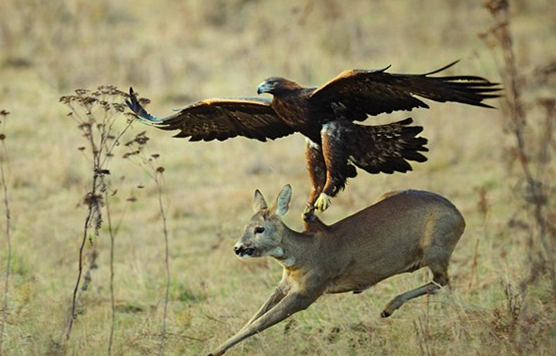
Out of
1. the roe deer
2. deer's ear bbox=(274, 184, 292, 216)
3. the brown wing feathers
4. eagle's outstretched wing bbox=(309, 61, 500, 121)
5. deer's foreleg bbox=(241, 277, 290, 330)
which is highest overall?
eagle's outstretched wing bbox=(309, 61, 500, 121)

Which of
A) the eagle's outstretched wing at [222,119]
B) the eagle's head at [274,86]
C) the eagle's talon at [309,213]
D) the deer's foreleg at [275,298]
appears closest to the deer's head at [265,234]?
the eagle's talon at [309,213]

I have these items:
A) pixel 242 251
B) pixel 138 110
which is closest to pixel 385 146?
pixel 242 251

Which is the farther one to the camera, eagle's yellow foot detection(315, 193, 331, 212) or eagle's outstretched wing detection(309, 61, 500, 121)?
eagle's yellow foot detection(315, 193, 331, 212)

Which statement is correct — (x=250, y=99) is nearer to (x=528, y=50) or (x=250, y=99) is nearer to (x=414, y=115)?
(x=414, y=115)

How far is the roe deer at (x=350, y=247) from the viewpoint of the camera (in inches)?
278

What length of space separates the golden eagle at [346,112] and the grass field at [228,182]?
0.66 metres

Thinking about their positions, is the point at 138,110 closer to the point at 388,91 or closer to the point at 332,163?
the point at 332,163

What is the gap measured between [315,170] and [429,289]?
1.27 meters

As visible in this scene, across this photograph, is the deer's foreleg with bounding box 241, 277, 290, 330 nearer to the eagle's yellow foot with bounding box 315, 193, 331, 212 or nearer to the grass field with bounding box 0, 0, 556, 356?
the grass field with bounding box 0, 0, 556, 356

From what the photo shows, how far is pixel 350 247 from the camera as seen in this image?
24.0 feet

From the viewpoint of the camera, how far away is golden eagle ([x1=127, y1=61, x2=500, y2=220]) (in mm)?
6531

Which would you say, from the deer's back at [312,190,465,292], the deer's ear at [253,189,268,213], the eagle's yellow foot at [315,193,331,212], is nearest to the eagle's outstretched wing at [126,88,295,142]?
the deer's ear at [253,189,268,213]

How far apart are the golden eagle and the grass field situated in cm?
66

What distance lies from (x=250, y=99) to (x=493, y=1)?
5.75ft
